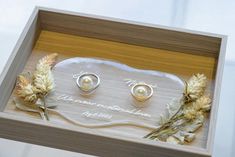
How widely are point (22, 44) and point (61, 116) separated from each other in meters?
0.18

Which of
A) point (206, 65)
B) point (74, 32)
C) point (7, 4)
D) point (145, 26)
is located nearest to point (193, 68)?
point (206, 65)

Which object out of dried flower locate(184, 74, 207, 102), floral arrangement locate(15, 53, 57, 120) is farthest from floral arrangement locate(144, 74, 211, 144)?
floral arrangement locate(15, 53, 57, 120)

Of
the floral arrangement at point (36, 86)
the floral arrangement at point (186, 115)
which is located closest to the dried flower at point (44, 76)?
the floral arrangement at point (36, 86)

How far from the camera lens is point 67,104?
96 centimetres

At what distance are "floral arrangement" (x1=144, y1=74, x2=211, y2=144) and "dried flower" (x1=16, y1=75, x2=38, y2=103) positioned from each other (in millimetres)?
233

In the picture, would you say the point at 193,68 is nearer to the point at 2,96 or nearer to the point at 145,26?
the point at 145,26

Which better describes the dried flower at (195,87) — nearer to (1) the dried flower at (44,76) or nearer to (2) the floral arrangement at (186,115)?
(2) the floral arrangement at (186,115)

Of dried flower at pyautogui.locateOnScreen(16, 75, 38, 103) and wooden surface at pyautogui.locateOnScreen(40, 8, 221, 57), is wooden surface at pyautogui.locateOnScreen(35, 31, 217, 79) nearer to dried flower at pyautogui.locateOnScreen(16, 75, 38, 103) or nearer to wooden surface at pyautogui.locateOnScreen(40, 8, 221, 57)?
wooden surface at pyautogui.locateOnScreen(40, 8, 221, 57)

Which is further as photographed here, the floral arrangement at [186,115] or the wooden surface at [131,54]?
the wooden surface at [131,54]

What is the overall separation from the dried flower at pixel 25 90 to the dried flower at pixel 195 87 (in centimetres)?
30

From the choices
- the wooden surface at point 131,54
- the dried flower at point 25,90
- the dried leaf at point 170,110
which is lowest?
the dried flower at point 25,90

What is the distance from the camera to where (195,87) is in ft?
3.18

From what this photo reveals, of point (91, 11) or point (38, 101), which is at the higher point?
point (91, 11)

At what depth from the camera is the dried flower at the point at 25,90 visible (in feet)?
3.13
